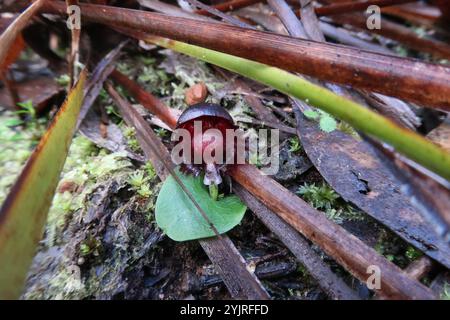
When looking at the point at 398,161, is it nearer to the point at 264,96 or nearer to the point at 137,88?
the point at 264,96

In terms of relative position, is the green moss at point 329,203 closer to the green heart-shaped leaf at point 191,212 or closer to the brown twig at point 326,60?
the green heart-shaped leaf at point 191,212

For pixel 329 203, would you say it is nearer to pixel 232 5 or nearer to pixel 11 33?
pixel 232 5

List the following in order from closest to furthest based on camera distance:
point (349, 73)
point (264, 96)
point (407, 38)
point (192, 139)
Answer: point (349, 73)
point (192, 139)
point (264, 96)
point (407, 38)

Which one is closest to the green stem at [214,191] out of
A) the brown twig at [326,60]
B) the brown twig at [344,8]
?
the brown twig at [326,60]

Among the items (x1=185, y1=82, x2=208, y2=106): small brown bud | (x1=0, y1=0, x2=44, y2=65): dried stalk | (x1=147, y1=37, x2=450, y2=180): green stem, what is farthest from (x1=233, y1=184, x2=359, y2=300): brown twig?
(x1=0, y1=0, x2=44, y2=65): dried stalk

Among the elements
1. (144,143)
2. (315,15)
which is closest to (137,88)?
(144,143)

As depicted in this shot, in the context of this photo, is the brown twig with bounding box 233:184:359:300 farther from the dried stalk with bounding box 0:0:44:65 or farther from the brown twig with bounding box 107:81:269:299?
the dried stalk with bounding box 0:0:44:65

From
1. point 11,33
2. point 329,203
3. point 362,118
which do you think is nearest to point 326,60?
point 362,118

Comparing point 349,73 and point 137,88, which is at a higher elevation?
point 349,73
